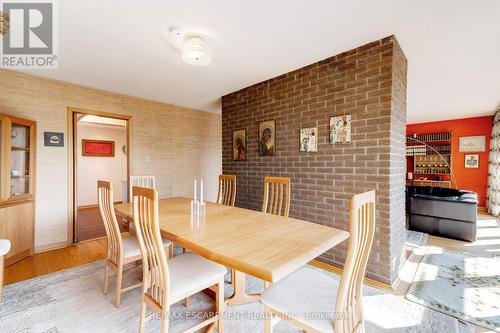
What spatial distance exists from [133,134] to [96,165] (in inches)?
116

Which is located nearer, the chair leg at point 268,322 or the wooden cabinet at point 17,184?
the chair leg at point 268,322

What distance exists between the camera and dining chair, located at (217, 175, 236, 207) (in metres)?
2.88

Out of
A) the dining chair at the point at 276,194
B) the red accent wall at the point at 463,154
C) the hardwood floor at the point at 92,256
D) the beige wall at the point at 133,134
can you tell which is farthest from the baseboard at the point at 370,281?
the red accent wall at the point at 463,154

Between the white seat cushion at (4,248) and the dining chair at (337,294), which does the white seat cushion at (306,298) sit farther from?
the white seat cushion at (4,248)

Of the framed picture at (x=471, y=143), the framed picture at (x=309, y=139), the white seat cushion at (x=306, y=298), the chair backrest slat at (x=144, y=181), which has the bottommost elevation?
the white seat cushion at (x=306, y=298)

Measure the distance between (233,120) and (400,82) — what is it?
2452mm

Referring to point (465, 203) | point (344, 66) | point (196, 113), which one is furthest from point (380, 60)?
point (196, 113)

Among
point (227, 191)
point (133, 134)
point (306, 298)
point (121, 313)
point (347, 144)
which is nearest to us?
point (306, 298)

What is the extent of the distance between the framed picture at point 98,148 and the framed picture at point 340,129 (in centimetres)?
603

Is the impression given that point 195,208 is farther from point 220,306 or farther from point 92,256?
point 92,256

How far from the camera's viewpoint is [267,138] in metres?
3.36

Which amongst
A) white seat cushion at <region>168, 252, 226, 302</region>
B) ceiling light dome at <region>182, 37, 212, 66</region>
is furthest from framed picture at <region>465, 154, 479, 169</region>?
white seat cushion at <region>168, 252, 226, 302</region>

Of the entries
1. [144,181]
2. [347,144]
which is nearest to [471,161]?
[347,144]

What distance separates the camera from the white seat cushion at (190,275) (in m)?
1.38
